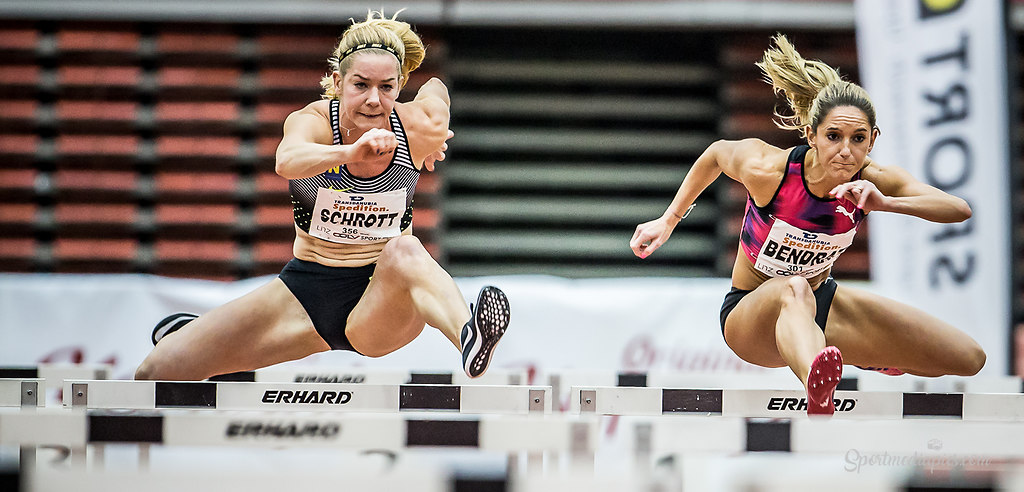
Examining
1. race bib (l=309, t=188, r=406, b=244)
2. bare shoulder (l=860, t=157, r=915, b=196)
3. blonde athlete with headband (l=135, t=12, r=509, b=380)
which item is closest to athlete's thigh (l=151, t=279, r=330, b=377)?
blonde athlete with headband (l=135, t=12, r=509, b=380)

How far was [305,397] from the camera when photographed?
3.07 meters

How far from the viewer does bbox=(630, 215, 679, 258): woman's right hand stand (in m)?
3.10

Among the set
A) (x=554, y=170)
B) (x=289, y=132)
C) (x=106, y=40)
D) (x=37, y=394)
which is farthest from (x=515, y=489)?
(x=106, y=40)

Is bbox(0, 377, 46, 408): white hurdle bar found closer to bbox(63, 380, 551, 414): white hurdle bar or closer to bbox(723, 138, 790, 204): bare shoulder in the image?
bbox(63, 380, 551, 414): white hurdle bar

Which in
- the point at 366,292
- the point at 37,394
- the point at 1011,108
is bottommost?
the point at 37,394

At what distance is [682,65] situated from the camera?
175 inches

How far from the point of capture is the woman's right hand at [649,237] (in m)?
3.10

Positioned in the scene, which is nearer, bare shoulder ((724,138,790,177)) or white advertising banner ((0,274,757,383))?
bare shoulder ((724,138,790,177))

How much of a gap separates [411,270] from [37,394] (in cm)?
153

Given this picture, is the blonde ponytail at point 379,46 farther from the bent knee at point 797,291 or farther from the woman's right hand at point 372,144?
the bent knee at point 797,291

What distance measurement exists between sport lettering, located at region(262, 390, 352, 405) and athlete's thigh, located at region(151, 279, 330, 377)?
118 mm

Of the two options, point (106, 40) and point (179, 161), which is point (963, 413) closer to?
point (179, 161)

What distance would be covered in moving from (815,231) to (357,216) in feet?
4.68

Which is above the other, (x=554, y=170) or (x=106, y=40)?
(x=106, y=40)
